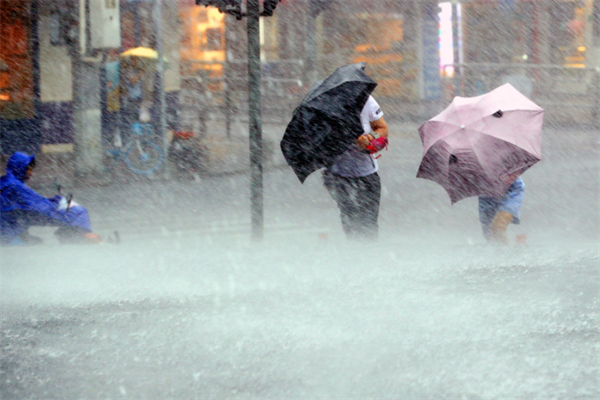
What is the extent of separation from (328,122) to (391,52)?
76.7 feet

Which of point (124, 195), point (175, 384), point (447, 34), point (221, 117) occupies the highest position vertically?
point (447, 34)

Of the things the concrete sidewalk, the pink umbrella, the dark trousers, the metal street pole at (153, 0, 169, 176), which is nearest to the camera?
the pink umbrella

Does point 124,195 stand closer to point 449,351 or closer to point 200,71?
point 449,351

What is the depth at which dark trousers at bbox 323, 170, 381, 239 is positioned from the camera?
239 inches

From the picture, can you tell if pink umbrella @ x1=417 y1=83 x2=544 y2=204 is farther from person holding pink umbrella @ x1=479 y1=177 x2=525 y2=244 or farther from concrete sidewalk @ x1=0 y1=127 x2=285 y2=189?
concrete sidewalk @ x1=0 y1=127 x2=285 y2=189

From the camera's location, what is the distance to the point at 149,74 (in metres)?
Result: 18.0

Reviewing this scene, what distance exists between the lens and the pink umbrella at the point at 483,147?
573cm

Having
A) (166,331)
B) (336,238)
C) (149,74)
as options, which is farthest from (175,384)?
(149,74)

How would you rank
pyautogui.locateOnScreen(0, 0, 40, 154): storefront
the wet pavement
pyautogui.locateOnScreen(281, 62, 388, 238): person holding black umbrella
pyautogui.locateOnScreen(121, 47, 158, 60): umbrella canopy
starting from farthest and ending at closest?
pyautogui.locateOnScreen(121, 47, 158, 60): umbrella canopy → pyautogui.locateOnScreen(0, 0, 40, 154): storefront → pyautogui.locateOnScreen(281, 62, 388, 238): person holding black umbrella → the wet pavement

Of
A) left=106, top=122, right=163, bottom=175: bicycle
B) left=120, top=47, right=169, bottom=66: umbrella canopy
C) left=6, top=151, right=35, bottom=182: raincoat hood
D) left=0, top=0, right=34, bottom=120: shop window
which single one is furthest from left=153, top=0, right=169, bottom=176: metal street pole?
left=6, top=151, right=35, bottom=182: raincoat hood

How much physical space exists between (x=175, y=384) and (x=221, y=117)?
73.2 ft

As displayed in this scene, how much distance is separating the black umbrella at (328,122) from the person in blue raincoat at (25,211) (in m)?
1.59

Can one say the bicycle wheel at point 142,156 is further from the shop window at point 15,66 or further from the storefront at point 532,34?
the storefront at point 532,34

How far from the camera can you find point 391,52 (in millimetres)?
28625
